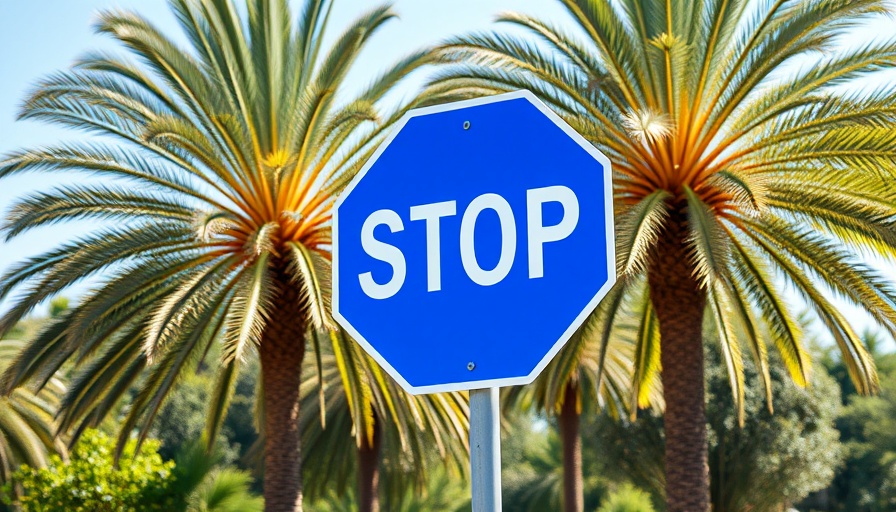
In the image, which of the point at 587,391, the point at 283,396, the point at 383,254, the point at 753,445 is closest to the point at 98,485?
the point at 283,396

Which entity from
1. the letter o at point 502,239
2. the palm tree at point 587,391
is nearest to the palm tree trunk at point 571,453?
the palm tree at point 587,391

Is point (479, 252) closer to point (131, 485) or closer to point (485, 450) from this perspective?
point (485, 450)

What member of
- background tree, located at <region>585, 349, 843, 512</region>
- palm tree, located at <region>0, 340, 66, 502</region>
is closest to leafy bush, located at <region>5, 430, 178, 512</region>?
palm tree, located at <region>0, 340, 66, 502</region>

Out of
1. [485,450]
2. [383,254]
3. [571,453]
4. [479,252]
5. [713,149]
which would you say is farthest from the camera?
[571,453]

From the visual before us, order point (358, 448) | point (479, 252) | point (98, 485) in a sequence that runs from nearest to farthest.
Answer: point (479, 252), point (98, 485), point (358, 448)

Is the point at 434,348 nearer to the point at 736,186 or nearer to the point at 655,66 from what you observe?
the point at 736,186

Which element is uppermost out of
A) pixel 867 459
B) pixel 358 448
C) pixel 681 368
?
pixel 681 368

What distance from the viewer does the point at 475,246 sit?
2.35 meters

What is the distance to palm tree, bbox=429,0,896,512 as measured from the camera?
1234cm

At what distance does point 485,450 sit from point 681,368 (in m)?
11.6

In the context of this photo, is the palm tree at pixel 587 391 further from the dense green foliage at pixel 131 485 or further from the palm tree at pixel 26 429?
the palm tree at pixel 26 429

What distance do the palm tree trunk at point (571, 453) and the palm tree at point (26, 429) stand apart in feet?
33.1

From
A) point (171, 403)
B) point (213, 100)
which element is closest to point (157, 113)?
point (213, 100)

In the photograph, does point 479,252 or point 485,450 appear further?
point 479,252
